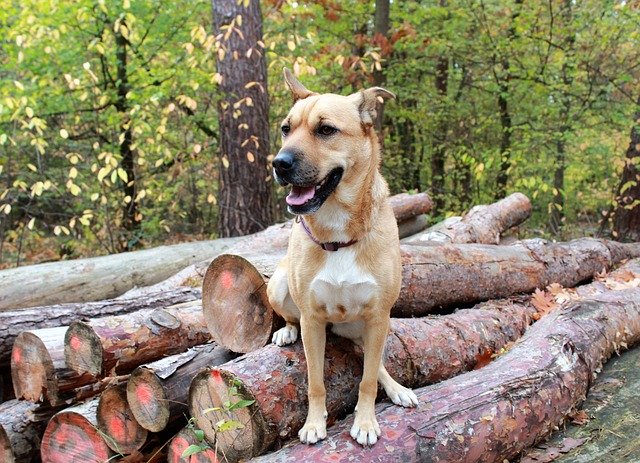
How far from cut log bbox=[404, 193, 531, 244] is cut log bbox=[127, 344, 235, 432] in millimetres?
3460

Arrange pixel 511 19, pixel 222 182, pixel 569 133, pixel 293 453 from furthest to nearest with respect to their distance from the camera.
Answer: pixel 511 19 < pixel 569 133 < pixel 222 182 < pixel 293 453

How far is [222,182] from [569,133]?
5835 millimetres

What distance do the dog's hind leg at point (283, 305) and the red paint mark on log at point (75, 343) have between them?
1.41m

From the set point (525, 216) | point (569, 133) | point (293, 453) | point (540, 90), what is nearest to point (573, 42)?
point (540, 90)

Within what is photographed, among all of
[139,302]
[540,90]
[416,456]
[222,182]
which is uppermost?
[540,90]

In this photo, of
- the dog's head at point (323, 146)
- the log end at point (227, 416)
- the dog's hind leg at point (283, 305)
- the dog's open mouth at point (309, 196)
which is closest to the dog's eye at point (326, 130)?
the dog's head at point (323, 146)

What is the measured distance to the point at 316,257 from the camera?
291cm

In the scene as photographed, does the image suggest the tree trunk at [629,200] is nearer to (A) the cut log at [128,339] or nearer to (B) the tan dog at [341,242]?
(B) the tan dog at [341,242]

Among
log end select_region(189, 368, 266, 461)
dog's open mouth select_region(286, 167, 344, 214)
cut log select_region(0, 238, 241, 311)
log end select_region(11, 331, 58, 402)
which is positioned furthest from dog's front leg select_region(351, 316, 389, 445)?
cut log select_region(0, 238, 241, 311)

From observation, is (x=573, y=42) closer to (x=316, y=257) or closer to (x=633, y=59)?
(x=633, y=59)

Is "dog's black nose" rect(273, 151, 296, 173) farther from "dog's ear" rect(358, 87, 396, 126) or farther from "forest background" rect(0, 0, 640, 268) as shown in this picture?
"forest background" rect(0, 0, 640, 268)

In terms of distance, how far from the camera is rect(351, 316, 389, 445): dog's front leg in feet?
9.45

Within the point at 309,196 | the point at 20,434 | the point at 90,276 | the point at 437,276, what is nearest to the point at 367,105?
the point at 309,196

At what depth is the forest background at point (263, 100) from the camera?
26.6 feet
